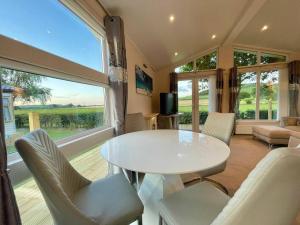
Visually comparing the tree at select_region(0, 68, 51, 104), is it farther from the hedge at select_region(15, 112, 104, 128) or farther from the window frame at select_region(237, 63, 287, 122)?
the window frame at select_region(237, 63, 287, 122)

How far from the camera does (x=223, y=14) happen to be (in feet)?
10.2

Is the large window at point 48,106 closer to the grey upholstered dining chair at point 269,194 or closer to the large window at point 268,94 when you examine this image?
the grey upholstered dining chair at point 269,194

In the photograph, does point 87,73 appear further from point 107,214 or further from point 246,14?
point 246,14

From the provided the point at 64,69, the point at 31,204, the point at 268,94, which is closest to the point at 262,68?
the point at 268,94

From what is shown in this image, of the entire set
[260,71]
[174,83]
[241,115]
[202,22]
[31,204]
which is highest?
[202,22]

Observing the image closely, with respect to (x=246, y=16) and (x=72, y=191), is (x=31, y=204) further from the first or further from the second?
(x=246, y=16)

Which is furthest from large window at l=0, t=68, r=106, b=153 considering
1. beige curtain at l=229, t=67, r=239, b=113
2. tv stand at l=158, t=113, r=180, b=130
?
beige curtain at l=229, t=67, r=239, b=113

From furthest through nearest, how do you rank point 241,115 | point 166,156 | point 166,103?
point 241,115 → point 166,103 → point 166,156

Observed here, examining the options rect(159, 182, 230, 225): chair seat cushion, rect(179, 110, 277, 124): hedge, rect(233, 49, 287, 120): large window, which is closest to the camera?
rect(159, 182, 230, 225): chair seat cushion

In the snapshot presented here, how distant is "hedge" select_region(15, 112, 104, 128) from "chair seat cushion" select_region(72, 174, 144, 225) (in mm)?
599

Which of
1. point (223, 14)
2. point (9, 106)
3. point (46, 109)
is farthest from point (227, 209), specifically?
point (223, 14)

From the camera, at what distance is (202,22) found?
10.5ft

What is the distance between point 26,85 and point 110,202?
3.12ft

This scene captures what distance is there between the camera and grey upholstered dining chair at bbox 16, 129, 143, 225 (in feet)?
2.25
